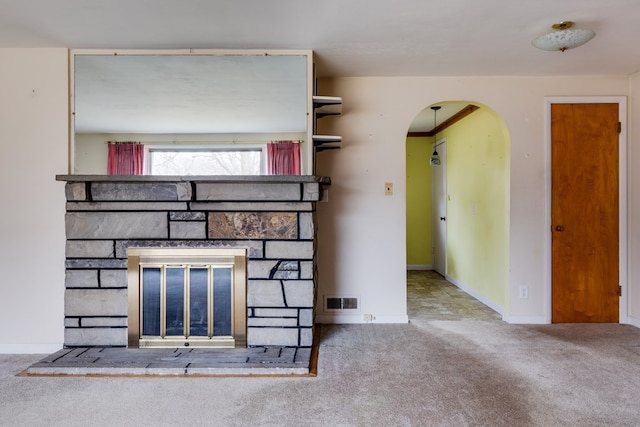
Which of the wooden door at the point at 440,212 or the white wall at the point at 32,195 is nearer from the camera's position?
the white wall at the point at 32,195

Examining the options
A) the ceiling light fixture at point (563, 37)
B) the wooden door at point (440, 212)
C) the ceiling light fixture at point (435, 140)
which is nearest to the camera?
the ceiling light fixture at point (563, 37)

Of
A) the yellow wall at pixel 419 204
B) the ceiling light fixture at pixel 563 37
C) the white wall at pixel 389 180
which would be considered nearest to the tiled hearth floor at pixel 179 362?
the white wall at pixel 389 180

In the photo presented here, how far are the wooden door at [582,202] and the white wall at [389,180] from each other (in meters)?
0.13

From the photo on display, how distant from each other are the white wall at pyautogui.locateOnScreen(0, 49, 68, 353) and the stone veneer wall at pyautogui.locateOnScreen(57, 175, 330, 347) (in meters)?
0.19

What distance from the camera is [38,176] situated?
8.71ft

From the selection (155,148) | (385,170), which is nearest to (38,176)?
(155,148)

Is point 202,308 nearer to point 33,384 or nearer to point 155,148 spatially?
point 33,384

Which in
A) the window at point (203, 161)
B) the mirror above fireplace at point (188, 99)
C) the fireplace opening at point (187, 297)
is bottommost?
the fireplace opening at point (187, 297)

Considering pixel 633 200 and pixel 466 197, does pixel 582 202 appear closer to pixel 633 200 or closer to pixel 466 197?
pixel 633 200

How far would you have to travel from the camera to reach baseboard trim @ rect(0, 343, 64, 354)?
2.63 m

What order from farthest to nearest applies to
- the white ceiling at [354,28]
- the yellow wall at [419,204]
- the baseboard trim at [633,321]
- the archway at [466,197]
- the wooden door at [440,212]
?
the yellow wall at [419,204] < the wooden door at [440,212] < the archway at [466,197] < the baseboard trim at [633,321] < the white ceiling at [354,28]

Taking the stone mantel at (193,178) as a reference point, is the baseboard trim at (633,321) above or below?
below

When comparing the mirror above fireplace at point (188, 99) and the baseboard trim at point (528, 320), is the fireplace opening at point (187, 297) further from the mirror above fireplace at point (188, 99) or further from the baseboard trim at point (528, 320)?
the baseboard trim at point (528, 320)

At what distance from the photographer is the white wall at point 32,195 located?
2.65m
